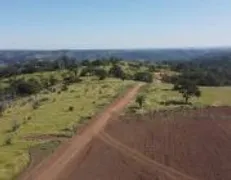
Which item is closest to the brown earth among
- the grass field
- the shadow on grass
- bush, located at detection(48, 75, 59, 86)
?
the grass field

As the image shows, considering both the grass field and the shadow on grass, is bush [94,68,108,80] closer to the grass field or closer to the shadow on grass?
the grass field

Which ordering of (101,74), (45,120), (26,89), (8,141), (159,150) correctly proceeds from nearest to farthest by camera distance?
(159,150)
(8,141)
(45,120)
(26,89)
(101,74)

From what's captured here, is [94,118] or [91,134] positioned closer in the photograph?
[91,134]

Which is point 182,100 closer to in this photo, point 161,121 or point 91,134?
point 161,121

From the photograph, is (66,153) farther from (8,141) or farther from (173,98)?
(173,98)

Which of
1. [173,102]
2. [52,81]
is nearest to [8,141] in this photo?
[173,102]

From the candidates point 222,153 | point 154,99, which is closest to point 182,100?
point 154,99
